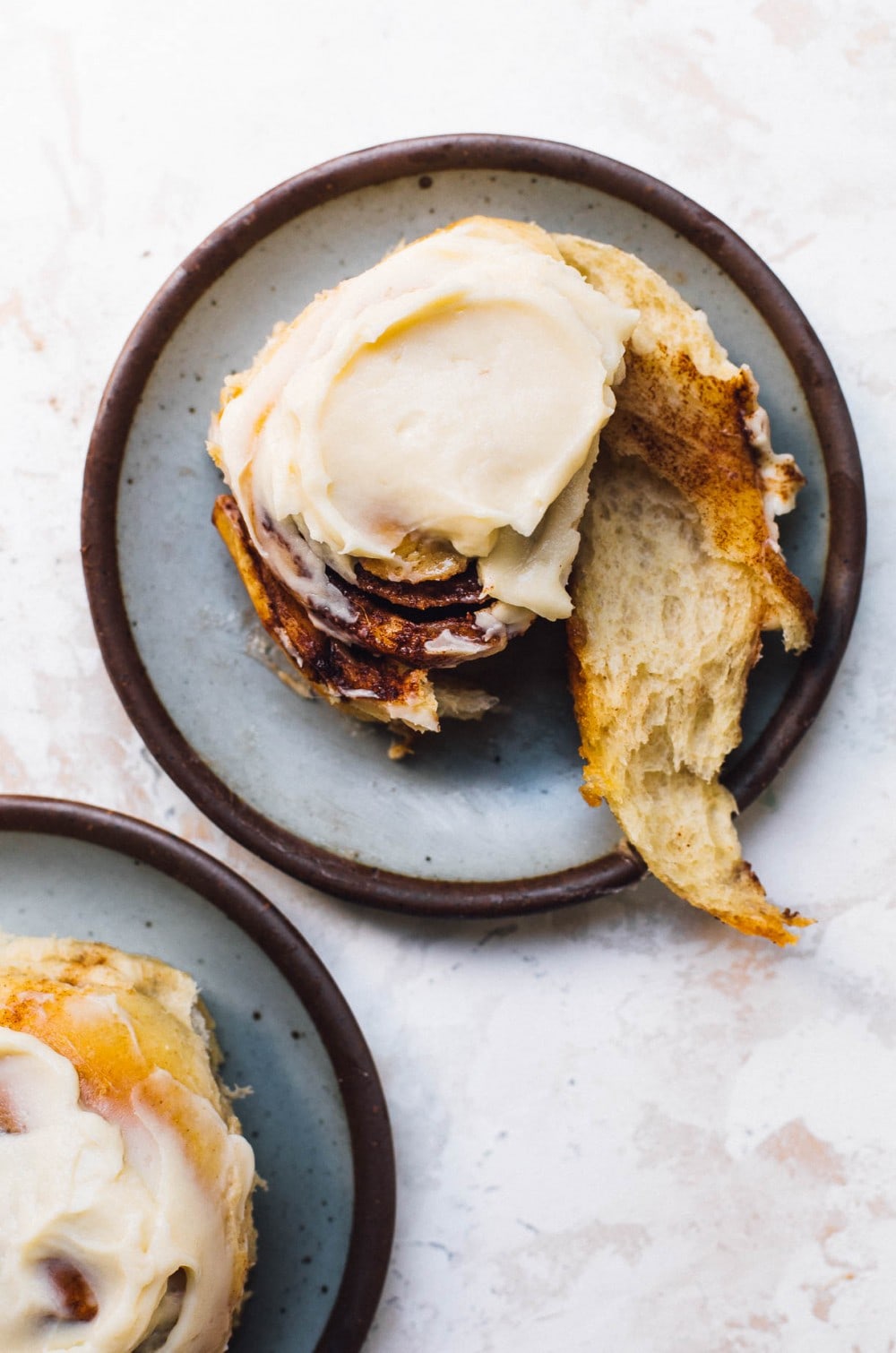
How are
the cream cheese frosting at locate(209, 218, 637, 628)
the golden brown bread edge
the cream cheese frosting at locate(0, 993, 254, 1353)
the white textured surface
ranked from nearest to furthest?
the cream cheese frosting at locate(0, 993, 254, 1353) < the cream cheese frosting at locate(209, 218, 637, 628) < the golden brown bread edge < the white textured surface

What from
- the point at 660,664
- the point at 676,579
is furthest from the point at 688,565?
the point at 660,664

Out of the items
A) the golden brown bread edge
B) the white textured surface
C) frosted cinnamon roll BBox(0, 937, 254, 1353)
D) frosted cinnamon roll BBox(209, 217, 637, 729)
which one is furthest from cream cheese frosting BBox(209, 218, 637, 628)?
frosted cinnamon roll BBox(0, 937, 254, 1353)

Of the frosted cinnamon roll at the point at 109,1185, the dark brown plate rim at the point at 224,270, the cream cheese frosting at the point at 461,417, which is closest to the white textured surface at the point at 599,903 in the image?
the dark brown plate rim at the point at 224,270

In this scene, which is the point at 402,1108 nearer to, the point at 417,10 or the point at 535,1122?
the point at 535,1122

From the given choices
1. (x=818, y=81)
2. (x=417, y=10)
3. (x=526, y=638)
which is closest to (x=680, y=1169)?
(x=526, y=638)

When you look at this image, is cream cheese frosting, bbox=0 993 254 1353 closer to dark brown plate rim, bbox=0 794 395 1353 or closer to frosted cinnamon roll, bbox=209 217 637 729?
dark brown plate rim, bbox=0 794 395 1353

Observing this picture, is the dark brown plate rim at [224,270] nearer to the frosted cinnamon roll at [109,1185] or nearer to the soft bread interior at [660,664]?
the soft bread interior at [660,664]
